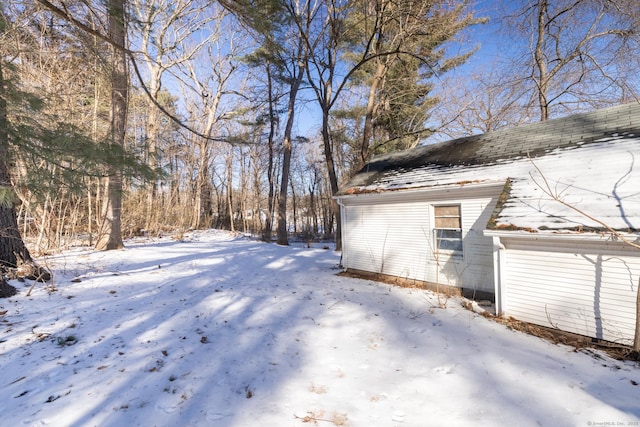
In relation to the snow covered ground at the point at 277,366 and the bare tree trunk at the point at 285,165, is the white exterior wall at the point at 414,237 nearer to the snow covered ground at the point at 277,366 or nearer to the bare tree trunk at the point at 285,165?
the snow covered ground at the point at 277,366

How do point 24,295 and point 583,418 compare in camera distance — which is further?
point 24,295

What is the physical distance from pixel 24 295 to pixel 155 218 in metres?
11.2

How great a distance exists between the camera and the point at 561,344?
4.14m

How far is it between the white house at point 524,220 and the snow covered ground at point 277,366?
2.71ft

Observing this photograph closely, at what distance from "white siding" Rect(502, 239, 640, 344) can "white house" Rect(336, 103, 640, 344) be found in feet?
0.05

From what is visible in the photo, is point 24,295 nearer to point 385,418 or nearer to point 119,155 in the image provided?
point 119,155

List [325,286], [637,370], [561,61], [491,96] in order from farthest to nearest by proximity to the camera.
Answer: [491,96] < [561,61] < [325,286] < [637,370]

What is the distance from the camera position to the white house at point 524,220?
4078 millimetres

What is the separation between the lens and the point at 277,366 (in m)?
3.43

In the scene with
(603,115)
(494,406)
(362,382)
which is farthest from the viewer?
(603,115)

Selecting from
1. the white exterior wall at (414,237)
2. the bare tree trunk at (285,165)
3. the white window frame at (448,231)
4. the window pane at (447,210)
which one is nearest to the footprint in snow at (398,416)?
the white exterior wall at (414,237)

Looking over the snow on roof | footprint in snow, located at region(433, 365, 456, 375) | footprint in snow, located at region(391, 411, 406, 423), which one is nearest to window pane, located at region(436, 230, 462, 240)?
the snow on roof

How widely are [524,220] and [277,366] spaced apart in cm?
444

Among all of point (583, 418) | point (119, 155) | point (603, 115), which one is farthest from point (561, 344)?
point (119, 155)
